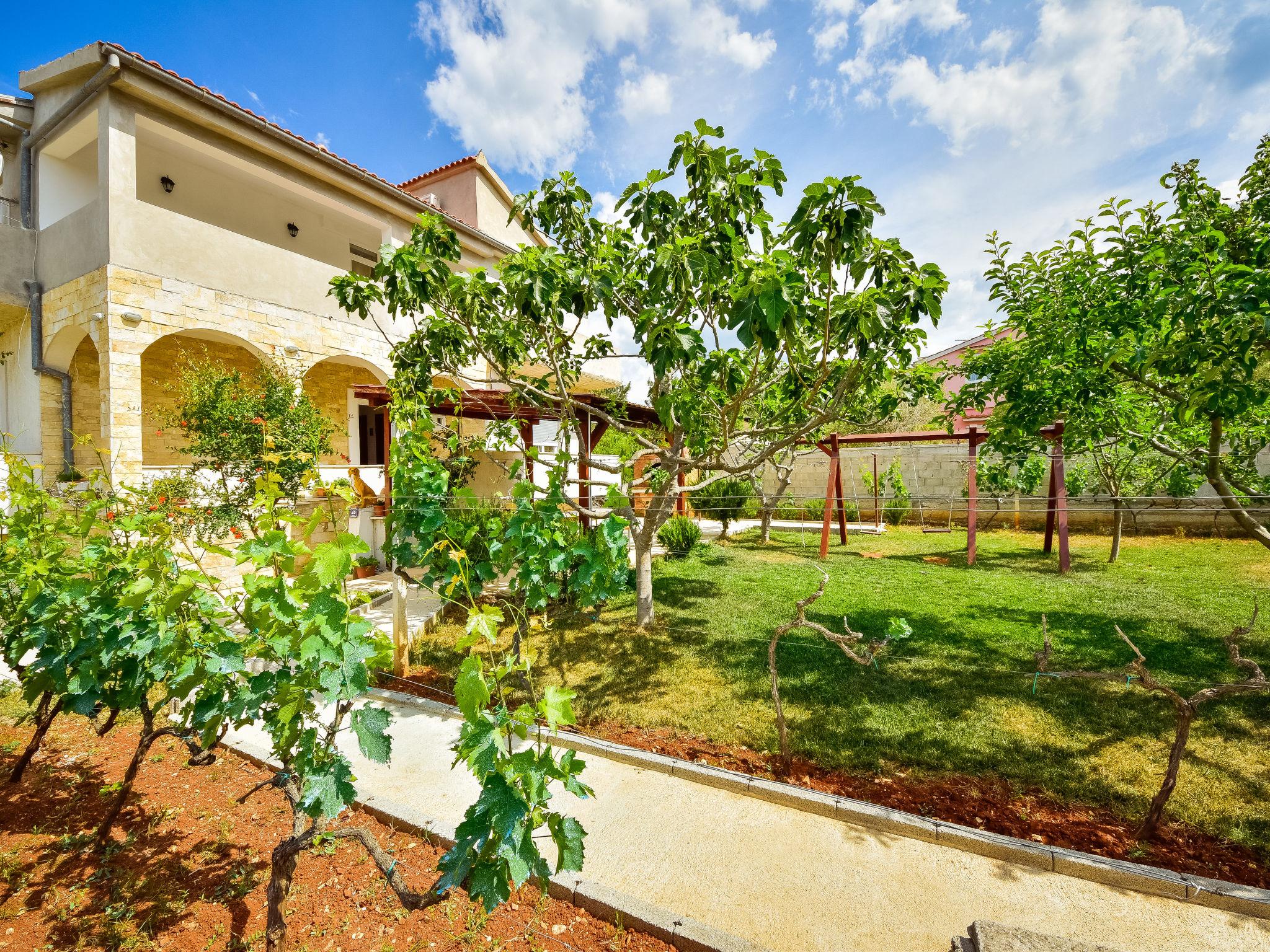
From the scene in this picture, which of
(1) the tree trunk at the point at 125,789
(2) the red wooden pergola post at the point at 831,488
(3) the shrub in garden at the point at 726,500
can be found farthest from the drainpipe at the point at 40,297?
(2) the red wooden pergola post at the point at 831,488

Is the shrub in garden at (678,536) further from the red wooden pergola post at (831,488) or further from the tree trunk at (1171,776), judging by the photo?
the tree trunk at (1171,776)

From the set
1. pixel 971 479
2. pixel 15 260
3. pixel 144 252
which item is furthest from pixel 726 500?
pixel 15 260

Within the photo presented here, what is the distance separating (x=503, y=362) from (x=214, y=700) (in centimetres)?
389

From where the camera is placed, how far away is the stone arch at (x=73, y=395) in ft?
25.7

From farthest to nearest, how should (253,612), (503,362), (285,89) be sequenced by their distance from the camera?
(285,89)
(503,362)
(253,612)

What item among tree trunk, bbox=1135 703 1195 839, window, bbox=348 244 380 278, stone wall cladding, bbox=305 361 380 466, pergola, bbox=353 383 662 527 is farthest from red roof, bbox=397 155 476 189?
tree trunk, bbox=1135 703 1195 839

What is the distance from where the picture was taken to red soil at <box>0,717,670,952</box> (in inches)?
84.3

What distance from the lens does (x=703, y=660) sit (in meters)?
5.01

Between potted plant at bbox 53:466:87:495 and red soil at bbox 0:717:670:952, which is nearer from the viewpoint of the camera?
red soil at bbox 0:717:670:952

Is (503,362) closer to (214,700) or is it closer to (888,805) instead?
(214,700)

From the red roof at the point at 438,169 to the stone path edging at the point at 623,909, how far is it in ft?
49.9

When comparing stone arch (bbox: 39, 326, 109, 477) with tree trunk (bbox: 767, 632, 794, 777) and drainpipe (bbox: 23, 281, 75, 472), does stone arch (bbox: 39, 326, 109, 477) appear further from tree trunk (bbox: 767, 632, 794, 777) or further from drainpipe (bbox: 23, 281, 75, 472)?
tree trunk (bbox: 767, 632, 794, 777)

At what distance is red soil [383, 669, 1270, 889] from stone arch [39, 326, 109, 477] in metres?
9.03

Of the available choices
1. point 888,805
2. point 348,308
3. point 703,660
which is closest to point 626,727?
point 703,660
